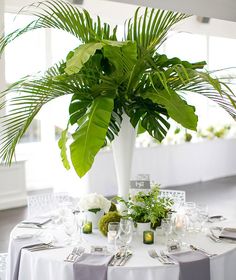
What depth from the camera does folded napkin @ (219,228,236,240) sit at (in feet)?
8.21

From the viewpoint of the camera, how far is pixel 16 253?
7.97ft

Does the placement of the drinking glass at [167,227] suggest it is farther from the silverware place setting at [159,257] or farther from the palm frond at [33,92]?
the palm frond at [33,92]

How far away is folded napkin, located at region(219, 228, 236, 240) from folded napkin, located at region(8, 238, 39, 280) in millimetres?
1134

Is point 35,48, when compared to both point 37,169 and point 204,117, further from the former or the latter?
point 204,117

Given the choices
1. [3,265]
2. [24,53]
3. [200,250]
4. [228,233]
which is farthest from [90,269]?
[24,53]

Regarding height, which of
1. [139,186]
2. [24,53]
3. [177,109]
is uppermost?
[24,53]

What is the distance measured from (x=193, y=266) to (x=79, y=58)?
1218 mm

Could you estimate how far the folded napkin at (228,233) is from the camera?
98.6 inches

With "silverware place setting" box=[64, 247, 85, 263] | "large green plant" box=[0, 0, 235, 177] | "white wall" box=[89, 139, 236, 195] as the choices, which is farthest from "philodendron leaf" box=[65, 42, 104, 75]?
"white wall" box=[89, 139, 236, 195]

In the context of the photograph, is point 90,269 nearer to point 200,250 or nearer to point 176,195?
point 200,250

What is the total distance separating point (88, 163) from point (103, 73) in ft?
2.23

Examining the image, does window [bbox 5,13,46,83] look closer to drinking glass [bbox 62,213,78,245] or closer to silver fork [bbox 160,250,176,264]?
drinking glass [bbox 62,213,78,245]

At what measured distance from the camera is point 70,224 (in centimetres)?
254

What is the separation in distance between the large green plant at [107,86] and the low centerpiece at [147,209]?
0.43m
